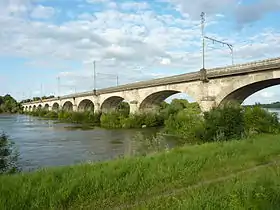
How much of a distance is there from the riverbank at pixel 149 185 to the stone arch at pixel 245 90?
A: 646 inches

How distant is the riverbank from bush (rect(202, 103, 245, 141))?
408 inches

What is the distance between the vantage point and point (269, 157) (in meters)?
11.1

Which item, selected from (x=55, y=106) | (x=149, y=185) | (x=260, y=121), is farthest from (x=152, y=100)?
(x=55, y=106)

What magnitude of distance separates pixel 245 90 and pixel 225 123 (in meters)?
7.84

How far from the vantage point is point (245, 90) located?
28.1 meters

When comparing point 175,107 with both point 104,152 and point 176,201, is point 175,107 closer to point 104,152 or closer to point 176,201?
point 104,152

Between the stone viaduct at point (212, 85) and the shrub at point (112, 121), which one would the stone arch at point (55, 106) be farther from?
the stone viaduct at point (212, 85)

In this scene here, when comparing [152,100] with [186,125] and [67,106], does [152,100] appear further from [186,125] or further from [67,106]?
[67,106]


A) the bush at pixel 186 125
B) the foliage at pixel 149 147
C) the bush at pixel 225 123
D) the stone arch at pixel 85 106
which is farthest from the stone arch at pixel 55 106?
the bush at pixel 225 123

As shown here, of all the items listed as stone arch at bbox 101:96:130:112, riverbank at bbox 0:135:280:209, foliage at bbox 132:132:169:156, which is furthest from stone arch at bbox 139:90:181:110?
riverbank at bbox 0:135:280:209

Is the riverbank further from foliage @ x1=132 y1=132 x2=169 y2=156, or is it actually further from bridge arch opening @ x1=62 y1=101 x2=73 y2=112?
bridge arch opening @ x1=62 y1=101 x2=73 y2=112

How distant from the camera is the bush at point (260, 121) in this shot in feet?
76.1

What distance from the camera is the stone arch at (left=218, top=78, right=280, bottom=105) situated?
26.3m

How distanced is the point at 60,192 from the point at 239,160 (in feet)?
20.4
